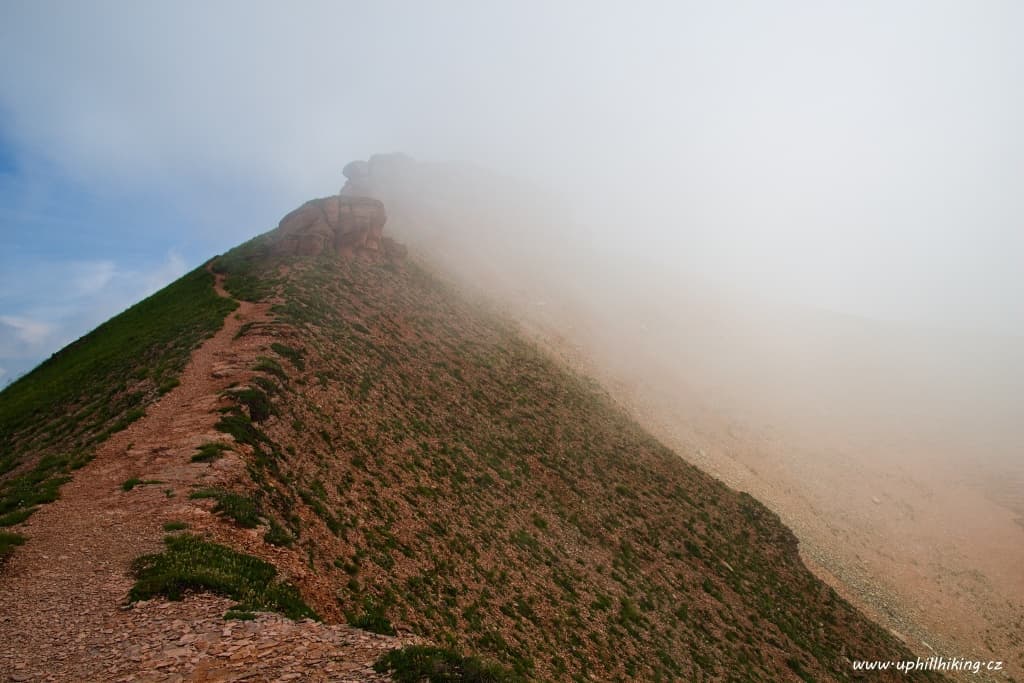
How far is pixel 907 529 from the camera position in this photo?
59781 mm

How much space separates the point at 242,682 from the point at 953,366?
15821 centimetres

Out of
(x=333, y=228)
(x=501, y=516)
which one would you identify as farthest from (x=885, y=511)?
(x=333, y=228)

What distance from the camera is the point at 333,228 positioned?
49.3 m

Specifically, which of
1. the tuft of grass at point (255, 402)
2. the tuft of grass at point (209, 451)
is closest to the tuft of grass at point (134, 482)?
the tuft of grass at point (209, 451)

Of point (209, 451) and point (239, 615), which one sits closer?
point (239, 615)

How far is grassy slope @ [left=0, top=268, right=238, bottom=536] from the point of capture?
60.6ft

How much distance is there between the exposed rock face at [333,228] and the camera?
46750 mm

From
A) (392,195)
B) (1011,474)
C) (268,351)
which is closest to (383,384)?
(268,351)

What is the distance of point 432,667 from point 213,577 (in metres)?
6.05

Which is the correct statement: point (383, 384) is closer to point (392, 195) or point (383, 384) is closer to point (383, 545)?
point (383, 545)

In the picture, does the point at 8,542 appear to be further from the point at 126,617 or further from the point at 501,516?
the point at 501,516

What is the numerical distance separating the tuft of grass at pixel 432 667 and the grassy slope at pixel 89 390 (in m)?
12.9

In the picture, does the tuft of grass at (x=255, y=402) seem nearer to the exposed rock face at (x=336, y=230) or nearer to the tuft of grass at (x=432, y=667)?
the tuft of grass at (x=432, y=667)

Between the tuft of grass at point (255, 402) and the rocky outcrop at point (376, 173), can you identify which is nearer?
the tuft of grass at point (255, 402)
